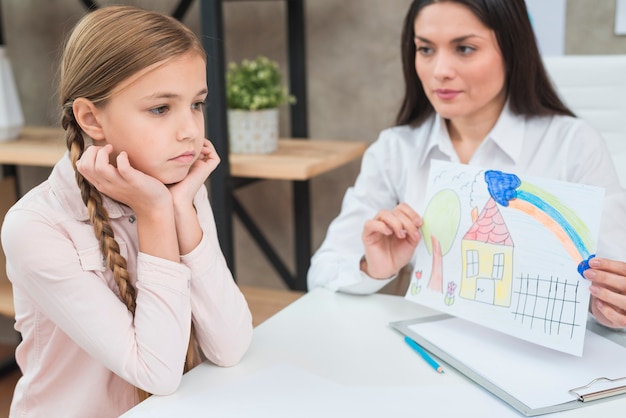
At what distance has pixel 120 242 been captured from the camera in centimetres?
97

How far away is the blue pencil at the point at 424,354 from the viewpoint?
0.90 meters

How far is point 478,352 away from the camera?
94 centimetres

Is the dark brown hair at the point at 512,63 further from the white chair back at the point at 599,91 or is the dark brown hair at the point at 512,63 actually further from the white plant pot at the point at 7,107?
the white plant pot at the point at 7,107

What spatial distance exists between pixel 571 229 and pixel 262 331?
44 cm

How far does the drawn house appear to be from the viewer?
958 mm

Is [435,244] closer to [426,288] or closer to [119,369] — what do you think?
[426,288]

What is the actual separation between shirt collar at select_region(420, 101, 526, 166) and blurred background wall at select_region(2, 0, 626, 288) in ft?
2.26

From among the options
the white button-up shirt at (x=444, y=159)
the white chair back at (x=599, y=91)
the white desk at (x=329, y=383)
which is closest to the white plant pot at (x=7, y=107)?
the white button-up shirt at (x=444, y=159)

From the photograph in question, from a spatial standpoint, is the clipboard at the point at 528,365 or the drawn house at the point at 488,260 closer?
the clipboard at the point at 528,365

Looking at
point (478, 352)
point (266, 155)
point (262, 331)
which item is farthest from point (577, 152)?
point (266, 155)

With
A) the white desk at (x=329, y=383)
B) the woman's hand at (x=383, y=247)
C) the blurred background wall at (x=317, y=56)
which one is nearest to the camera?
the white desk at (x=329, y=383)

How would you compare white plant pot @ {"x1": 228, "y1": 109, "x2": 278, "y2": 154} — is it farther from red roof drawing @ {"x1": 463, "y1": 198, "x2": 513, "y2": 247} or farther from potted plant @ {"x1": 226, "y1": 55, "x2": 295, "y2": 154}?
red roof drawing @ {"x1": 463, "y1": 198, "x2": 513, "y2": 247}

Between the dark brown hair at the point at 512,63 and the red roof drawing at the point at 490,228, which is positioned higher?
the dark brown hair at the point at 512,63

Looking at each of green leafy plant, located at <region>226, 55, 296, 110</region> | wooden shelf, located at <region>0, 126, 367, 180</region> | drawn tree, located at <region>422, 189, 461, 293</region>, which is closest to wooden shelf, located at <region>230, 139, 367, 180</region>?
wooden shelf, located at <region>0, 126, 367, 180</region>
